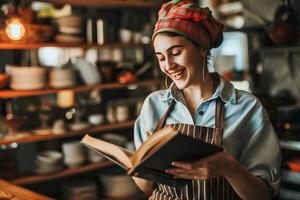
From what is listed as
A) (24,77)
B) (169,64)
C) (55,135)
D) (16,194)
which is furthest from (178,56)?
(55,135)

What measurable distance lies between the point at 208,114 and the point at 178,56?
0.99ft

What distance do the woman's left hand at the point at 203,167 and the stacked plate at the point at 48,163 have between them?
7.48ft

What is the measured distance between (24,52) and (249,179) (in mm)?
2754

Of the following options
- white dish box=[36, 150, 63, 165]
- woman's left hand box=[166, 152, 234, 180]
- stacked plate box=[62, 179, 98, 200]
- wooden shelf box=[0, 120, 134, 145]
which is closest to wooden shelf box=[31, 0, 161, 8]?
wooden shelf box=[0, 120, 134, 145]

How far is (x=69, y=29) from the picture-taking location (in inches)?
142

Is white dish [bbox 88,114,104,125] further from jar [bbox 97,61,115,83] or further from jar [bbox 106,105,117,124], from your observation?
jar [bbox 97,61,115,83]

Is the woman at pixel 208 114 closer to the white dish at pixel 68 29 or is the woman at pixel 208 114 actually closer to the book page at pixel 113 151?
the book page at pixel 113 151

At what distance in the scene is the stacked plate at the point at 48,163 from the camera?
348 cm

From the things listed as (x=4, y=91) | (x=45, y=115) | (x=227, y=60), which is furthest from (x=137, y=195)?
(x=227, y=60)

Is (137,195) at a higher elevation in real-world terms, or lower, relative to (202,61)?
lower

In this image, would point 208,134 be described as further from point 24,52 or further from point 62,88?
point 24,52

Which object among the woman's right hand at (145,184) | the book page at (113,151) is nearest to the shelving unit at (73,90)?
the woman's right hand at (145,184)

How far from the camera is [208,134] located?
5.55 feet

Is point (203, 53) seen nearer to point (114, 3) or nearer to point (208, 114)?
point (208, 114)
